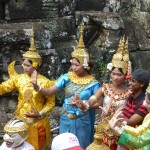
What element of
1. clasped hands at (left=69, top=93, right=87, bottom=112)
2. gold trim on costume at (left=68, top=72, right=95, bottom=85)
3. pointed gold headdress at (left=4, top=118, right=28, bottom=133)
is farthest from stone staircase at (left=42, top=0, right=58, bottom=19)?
pointed gold headdress at (left=4, top=118, right=28, bottom=133)

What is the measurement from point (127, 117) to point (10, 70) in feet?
4.74

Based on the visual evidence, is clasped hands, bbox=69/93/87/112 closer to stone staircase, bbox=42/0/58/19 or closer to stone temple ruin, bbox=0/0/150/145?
stone temple ruin, bbox=0/0/150/145

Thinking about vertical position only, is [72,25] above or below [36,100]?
above

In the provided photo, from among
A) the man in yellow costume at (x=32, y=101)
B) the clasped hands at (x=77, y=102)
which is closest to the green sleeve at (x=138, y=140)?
the clasped hands at (x=77, y=102)

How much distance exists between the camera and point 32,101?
4.71 meters

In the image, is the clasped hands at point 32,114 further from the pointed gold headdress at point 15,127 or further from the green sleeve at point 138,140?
the green sleeve at point 138,140

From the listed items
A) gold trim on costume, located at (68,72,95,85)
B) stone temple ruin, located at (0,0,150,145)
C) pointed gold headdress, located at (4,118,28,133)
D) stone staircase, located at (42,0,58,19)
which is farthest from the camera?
stone staircase, located at (42,0,58,19)

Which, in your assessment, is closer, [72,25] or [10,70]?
[10,70]

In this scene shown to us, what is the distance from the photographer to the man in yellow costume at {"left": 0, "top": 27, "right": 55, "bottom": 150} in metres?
4.63

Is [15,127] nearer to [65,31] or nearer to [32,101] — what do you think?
[32,101]

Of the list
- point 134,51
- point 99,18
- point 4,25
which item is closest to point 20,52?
point 4,25

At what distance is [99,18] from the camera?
6.25m

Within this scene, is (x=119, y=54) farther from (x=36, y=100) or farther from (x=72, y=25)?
(x=72, y=25)

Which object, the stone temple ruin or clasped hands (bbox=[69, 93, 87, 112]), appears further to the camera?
the stone temple ruin
